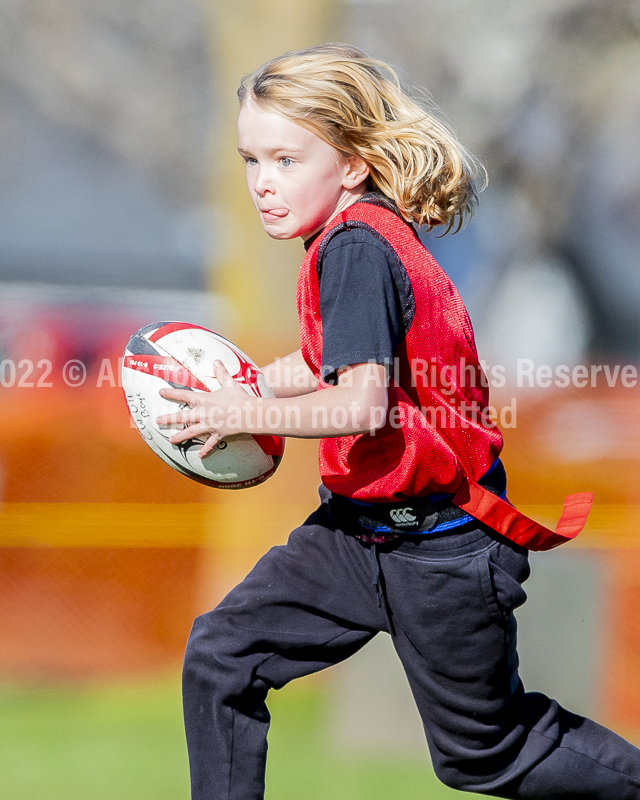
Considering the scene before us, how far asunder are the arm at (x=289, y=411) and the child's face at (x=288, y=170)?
1.18 feet

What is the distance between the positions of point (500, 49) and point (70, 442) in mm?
3779

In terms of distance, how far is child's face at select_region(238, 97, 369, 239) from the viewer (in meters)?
1.83

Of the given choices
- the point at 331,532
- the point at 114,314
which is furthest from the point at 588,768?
the point at 114,314

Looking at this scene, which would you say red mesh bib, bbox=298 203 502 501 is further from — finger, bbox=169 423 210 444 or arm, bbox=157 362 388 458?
finger, bbox=169 423 210 444

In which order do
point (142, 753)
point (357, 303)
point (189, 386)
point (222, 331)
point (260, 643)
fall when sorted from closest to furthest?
1. point (357, 303)
2. point (189, 386)
3. point (260, 643)
4. point (142, 753)
5. point (222, 331)

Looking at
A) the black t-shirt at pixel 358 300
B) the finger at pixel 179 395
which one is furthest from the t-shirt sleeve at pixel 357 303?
the finger at pixel 179 395

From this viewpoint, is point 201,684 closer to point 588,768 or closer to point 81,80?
point 588,768

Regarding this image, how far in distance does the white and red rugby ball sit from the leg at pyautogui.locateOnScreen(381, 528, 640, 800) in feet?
1.17

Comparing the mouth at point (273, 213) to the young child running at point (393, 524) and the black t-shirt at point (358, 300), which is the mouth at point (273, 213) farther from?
the black t-shirt at point (358, 300)

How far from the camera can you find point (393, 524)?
1.86m

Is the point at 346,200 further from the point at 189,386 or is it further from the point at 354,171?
the point at 189,386

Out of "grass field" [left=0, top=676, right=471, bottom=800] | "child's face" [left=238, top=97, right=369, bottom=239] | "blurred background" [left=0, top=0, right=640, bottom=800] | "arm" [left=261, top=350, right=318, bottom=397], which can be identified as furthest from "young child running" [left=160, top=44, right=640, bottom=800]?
"grass field" [left=0, top=676, right=471, bottom=800]

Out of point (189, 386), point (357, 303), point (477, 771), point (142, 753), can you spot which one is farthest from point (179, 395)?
point (142, 753)

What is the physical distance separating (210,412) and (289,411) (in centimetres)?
16
